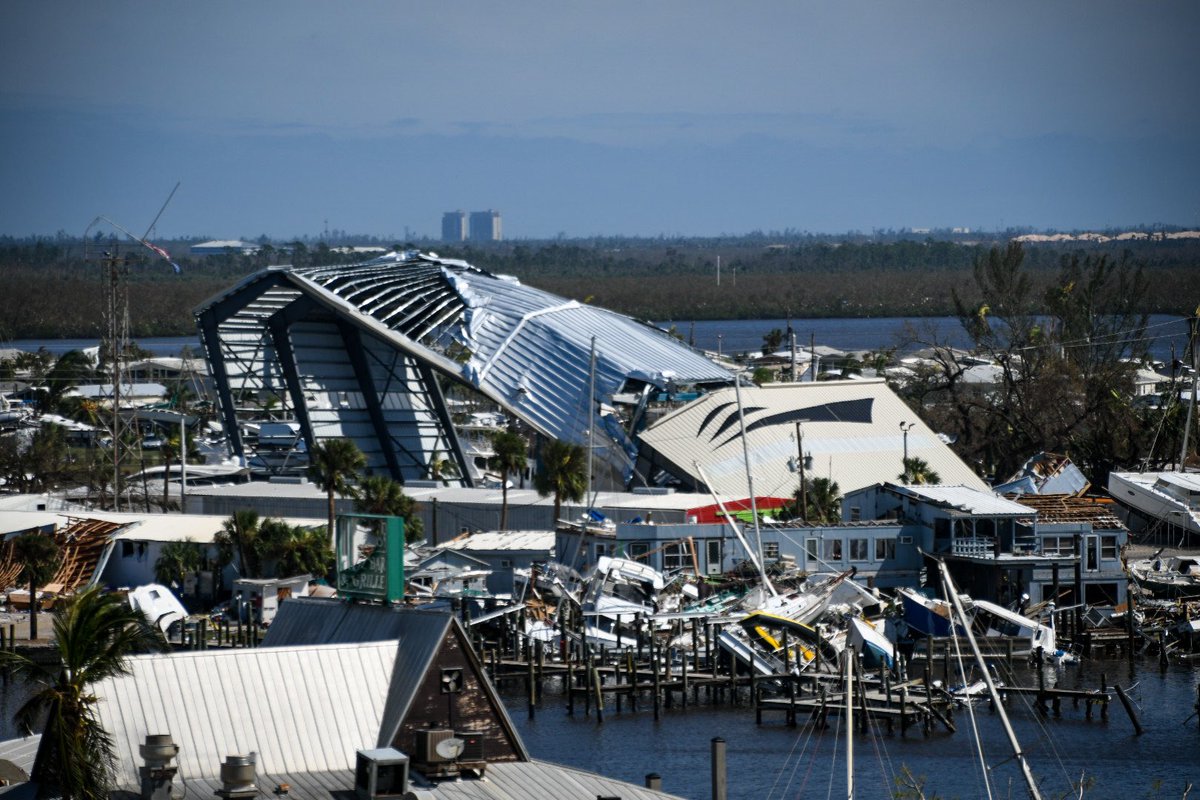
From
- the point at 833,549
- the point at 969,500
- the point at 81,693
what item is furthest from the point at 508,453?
the point at 81,693

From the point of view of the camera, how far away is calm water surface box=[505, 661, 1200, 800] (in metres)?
44.8

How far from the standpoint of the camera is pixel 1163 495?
78.9 m

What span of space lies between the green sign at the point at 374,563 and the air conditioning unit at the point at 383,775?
355 cm

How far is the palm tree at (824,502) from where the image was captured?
72.8 meters

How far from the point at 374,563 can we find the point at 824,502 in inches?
1827

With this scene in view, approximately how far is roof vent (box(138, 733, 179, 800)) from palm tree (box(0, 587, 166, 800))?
0.47 m

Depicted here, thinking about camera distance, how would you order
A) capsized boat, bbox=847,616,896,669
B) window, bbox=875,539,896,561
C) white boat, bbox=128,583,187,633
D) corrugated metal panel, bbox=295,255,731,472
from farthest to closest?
corrugated metal panel, bbox=295,255,731,472
window, bbox=875,539,896,561
white boat, bbox=128,583,187,633
capsized boat, bbox=847,616,896,669

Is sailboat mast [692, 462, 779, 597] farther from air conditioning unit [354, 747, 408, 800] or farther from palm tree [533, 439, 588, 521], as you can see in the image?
air conditioning unit [354, 747, 408, 800]

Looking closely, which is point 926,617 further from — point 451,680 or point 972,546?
point 451,680

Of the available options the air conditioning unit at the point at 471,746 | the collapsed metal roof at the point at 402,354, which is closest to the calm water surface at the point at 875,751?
the air conditioning unit at the point at 471,746

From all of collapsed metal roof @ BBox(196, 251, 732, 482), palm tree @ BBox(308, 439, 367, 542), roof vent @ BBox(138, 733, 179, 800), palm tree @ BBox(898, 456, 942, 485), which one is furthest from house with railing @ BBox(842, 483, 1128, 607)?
roof vent @ BBox(138, 733, 179, 800)

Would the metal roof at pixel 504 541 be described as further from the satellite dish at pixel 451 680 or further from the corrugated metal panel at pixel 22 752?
the satellite dish at pixel 451 680

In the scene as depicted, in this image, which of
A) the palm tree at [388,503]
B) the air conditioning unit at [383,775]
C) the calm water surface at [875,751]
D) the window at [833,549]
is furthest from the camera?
the palm tree at [388,503]

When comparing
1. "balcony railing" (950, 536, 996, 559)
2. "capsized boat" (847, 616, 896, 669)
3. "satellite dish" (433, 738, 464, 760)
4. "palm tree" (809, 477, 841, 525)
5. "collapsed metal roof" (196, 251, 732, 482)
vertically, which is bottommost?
"capsized boat" (847, 616, 896, 669)
